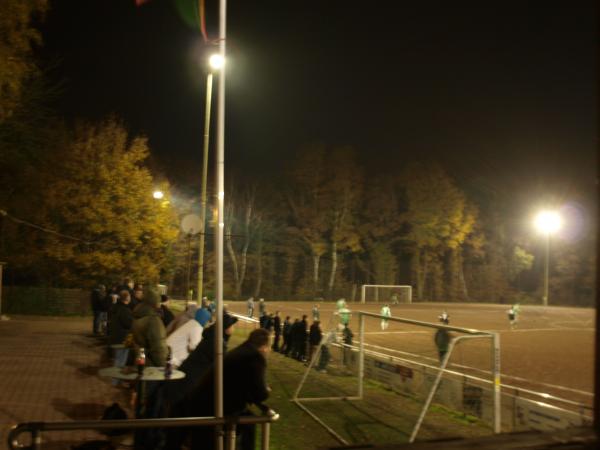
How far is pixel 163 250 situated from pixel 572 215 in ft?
180

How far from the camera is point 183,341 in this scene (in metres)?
7.60

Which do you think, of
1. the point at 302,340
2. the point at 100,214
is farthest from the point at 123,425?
the point at 100,214

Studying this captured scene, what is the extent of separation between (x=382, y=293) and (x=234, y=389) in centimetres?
5618

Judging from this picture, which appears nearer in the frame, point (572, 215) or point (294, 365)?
point (294, 365)

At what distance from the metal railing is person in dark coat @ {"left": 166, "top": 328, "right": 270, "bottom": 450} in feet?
1.58

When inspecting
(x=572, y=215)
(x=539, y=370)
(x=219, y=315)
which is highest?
(x=572, y=215)

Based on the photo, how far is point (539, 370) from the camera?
1839cm

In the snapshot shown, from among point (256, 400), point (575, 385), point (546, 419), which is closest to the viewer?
point (256, 400)

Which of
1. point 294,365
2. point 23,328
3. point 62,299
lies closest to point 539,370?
point 294,365

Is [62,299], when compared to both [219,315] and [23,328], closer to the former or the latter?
[23,328]

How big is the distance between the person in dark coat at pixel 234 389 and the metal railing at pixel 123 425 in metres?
0.48

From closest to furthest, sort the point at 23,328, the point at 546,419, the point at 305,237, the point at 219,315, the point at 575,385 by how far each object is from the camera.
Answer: the point at 219,315 → the point at 546,419 → the point at 575,385 → the point at 23,328 → the point at 305,237

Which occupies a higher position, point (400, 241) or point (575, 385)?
point (400, 241)

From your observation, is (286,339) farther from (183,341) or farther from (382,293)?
(382,293)
